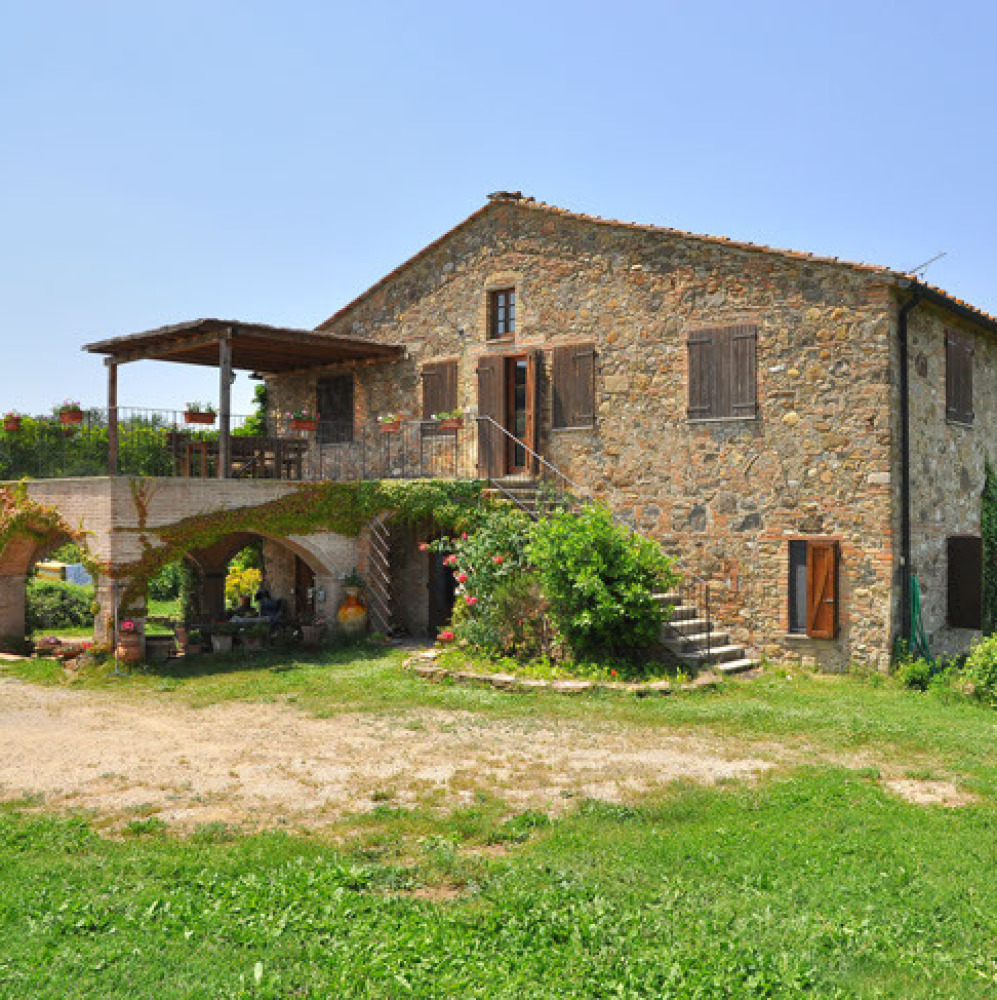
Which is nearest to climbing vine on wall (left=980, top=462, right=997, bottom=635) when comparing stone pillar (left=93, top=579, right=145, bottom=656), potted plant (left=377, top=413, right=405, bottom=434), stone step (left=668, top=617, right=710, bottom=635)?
stone step (left=668, top=617, right=710, bottom=635)

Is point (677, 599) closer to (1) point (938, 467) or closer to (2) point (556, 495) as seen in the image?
(2) point (556, 495)

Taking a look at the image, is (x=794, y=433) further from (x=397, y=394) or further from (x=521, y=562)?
(x=397, y=394)

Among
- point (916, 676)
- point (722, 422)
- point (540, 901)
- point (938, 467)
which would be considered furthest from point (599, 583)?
point (540, 901)

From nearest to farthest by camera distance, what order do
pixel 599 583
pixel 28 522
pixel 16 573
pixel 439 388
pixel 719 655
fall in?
pixel 599 583 → pixel 719 655 → pixel 28 522 → pixel 16 573 → pixel 439 388

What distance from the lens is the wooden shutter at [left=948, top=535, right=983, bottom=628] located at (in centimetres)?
1336

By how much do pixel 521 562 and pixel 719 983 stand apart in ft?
29.9

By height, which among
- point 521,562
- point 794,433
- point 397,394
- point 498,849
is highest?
point 397,394

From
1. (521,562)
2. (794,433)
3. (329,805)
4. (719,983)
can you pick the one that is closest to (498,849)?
(329,805)

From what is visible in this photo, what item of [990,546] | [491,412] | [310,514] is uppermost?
[491,412]

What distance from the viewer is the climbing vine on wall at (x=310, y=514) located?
42.3 ft

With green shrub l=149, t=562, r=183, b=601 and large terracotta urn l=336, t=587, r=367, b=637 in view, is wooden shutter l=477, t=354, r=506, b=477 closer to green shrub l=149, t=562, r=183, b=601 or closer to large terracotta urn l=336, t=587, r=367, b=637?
large terracotta urn l=336, t=587, r=367, b=637

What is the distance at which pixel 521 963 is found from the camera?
4301mm

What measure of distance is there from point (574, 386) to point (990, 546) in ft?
24.6

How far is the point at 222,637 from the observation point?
14.3 meters
